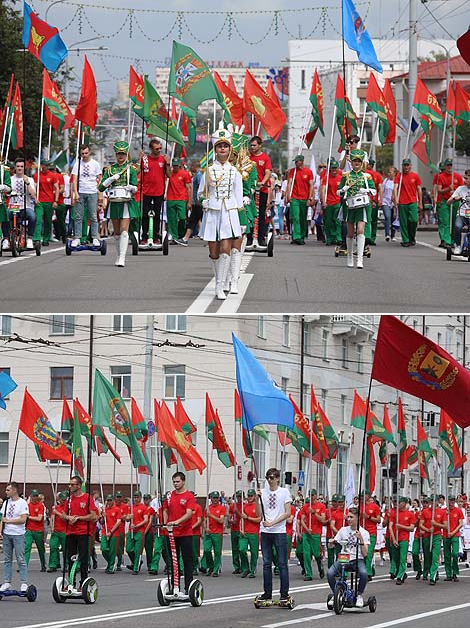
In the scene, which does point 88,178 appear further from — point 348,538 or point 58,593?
point 348,538

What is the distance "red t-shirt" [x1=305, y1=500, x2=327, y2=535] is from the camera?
24.2m

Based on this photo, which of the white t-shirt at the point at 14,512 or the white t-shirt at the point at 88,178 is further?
the white t-shirt at the point at 88,178

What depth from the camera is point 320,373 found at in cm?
5322

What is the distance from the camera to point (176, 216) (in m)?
29.6

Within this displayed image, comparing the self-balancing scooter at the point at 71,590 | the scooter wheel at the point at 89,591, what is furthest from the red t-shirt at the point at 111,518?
the self-balancing scooter at the point at 71,590

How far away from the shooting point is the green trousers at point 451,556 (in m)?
22.3

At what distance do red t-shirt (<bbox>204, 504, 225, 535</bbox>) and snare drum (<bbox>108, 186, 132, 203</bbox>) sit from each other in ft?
17.6

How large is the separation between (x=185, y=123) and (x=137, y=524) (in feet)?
60.4

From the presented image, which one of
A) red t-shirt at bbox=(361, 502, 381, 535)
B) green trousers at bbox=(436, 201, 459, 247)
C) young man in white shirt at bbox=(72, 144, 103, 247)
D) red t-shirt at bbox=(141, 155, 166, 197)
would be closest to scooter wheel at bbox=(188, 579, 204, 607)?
red t-shirt at bbox=(361, 502, 381, 535)

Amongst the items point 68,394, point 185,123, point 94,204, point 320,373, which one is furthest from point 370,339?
point 94,204


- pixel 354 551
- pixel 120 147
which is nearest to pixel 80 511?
pixel 354 551

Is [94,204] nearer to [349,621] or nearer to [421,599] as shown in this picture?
[421,599]

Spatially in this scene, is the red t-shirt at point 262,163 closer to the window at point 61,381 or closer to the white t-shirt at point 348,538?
the white t-shirt at point 348,538

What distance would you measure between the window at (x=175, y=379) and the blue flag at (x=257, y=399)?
112 feet
